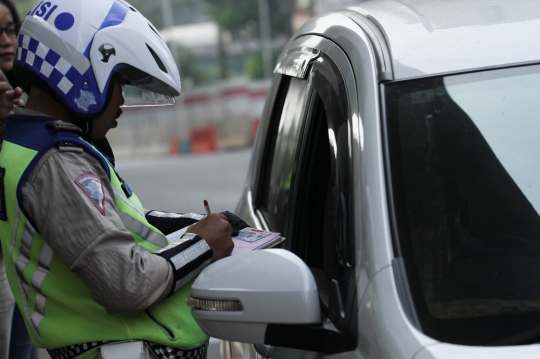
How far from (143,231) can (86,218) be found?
0.25 meters

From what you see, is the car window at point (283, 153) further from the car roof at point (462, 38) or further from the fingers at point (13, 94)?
the fingers at point (13, 94)

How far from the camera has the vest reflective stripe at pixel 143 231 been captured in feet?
7.63

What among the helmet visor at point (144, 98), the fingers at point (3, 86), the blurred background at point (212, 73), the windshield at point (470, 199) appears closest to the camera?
the windshield at point (470, 199)

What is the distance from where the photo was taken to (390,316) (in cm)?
183

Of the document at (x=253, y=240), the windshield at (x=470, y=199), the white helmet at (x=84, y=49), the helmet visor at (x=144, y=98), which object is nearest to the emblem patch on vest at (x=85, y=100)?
the white helmet at (x=84, y=49)

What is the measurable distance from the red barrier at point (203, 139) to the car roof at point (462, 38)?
90.0ft

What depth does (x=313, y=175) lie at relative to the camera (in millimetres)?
2854

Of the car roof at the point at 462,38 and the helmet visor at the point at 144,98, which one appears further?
the helmet visor at the point at 144,98

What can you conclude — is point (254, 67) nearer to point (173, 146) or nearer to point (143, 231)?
point (173, 146)

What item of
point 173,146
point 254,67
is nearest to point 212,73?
point 254,67

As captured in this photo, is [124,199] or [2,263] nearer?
[124,199]

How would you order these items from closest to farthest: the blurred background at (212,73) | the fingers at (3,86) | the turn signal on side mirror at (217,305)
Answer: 1. the turn signal on side mirror at (217,305)
2. the fingers at (3,86)
3. the blurred background at (212,73)

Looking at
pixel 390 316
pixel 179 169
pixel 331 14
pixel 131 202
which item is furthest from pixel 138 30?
Answer: pixel 179 169

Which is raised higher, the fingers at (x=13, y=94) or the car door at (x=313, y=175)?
the fingers at (x=13, y=94)
